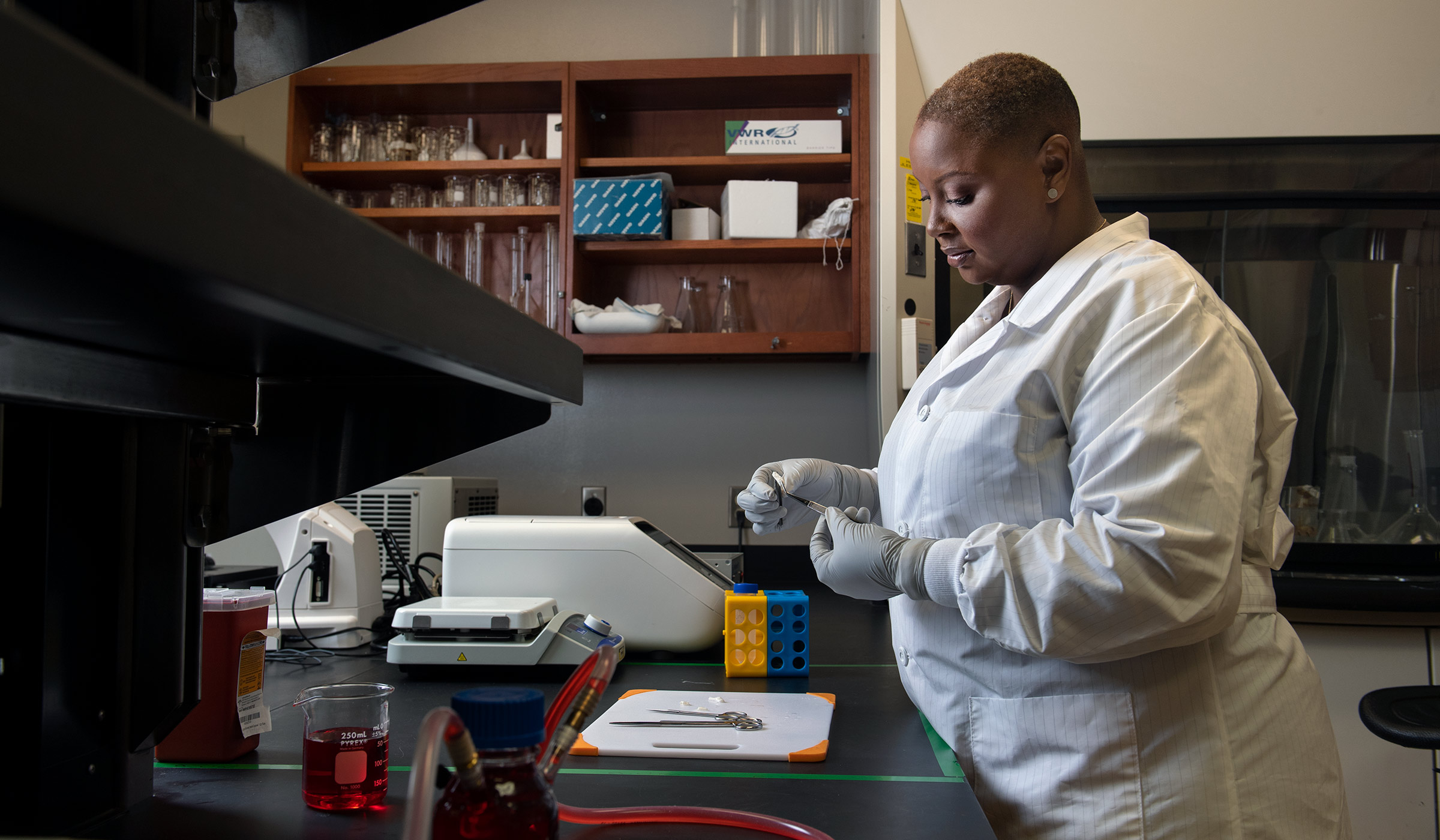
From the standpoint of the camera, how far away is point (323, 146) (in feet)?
8.39

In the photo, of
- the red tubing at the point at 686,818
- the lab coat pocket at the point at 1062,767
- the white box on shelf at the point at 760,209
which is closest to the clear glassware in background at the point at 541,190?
the white box on shelf at the point at 760,209

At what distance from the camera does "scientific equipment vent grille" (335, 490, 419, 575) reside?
2.01m

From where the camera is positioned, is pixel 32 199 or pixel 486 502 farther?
pixel 486 502

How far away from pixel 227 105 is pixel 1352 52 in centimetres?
292

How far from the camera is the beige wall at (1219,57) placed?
7.46 feet

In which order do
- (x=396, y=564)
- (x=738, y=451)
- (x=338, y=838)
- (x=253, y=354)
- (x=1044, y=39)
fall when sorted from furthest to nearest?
(x=738, y=451)
(x=1044, y=39)
(x=396, y=564)
(x=338, y=838)
(x=253, y=354)

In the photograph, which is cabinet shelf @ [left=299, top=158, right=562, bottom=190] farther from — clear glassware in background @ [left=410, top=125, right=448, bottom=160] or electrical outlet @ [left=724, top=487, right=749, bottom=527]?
electrical outlet @ [left=724, top=487, right=749, bottom=527]

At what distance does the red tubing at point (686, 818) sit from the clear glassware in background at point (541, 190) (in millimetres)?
2074

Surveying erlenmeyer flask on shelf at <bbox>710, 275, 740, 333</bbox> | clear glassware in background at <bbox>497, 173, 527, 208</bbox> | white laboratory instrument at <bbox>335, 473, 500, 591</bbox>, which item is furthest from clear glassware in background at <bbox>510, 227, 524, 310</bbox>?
white laboratory instrument at <bbox>335, 473, 500, 591</bbox>

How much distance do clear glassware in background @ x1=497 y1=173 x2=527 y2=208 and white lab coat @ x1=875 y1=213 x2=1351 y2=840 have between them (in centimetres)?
179

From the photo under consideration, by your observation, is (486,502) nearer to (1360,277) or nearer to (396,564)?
(396,564)

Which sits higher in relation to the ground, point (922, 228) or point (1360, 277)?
point (922, 228)

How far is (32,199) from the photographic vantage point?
19 cm

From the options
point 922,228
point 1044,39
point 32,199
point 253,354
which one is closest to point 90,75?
point 32,199
